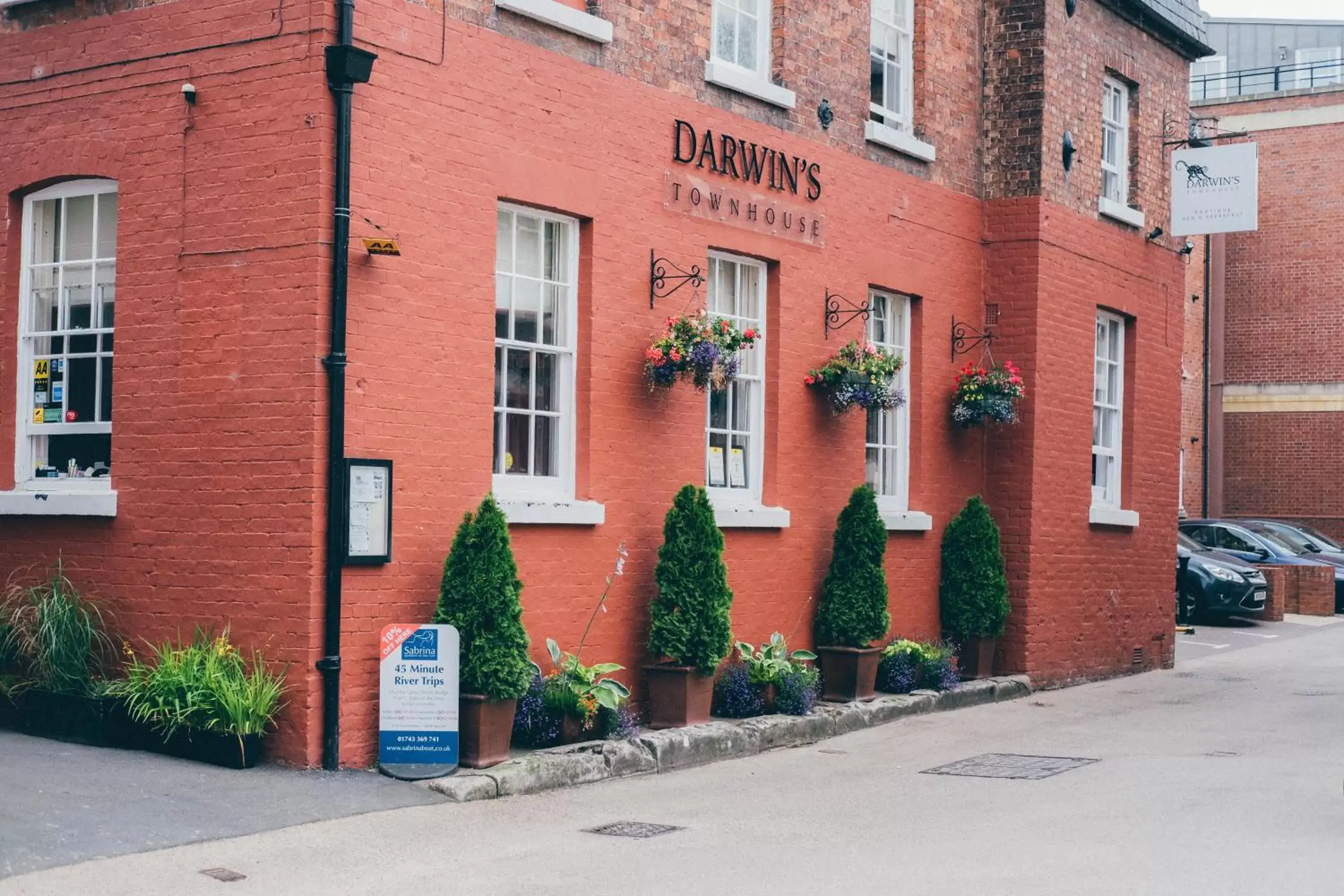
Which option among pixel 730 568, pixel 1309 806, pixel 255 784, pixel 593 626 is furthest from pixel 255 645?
pixel 1309 806

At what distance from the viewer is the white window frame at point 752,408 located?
13.1 metres

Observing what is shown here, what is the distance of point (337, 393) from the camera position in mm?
9703

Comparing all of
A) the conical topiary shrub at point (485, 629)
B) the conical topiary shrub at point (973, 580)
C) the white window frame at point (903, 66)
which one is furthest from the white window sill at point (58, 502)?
the conical topiary shrub at point (973, 580)

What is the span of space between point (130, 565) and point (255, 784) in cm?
191

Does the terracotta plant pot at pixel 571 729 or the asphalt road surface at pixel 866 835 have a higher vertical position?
the terracotta plant pot at pixel 571 729

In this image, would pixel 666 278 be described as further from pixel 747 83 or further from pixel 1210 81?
pixel 1210 81

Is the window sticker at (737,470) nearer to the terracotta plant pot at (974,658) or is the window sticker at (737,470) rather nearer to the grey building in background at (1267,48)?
the terracotta plant pot at (974,658)

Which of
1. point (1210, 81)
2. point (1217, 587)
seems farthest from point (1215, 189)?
point (1210, 81)

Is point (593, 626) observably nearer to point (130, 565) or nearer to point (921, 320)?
point (130, 565)

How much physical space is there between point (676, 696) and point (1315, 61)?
38.2 meters

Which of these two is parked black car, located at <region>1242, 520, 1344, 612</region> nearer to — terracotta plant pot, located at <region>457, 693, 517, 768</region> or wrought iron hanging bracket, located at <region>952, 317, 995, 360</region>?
wrought iron hanging bracket, located at <region>952, 317, 995, 360</region>

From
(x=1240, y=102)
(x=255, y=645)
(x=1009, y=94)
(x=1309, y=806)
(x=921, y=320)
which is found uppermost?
(x=1240, y=102)

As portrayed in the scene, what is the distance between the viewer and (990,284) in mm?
→ 16297

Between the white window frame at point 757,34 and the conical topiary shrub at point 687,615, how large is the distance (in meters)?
3.57
